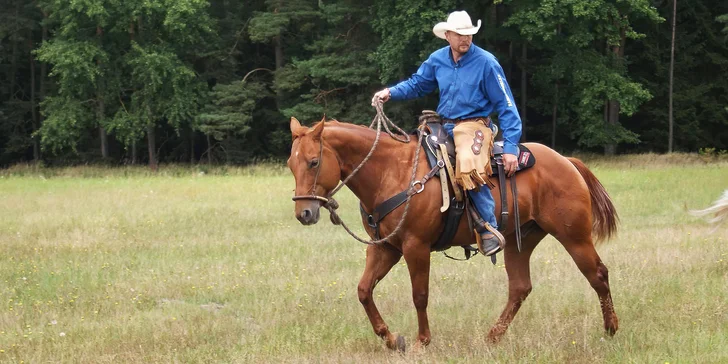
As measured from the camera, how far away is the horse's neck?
274 inches

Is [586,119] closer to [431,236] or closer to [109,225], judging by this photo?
[109,225]

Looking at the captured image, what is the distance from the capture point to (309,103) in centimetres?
3850

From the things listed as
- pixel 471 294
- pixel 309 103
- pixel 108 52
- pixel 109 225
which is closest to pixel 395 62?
→ pixel 309 103

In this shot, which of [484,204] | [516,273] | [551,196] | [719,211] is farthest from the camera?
[719,211]

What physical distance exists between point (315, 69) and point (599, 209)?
30.3 meters

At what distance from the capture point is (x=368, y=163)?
7.02 metres

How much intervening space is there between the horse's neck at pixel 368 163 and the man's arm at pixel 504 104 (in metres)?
0.91

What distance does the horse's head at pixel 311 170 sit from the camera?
21.4ft

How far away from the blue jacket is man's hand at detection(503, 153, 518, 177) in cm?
6

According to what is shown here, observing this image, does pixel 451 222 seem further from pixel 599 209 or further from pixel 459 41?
pixel 599 209

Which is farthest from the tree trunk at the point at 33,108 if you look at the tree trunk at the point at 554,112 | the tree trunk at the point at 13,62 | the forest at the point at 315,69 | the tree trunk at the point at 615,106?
the tree trunk at the point at 615,106

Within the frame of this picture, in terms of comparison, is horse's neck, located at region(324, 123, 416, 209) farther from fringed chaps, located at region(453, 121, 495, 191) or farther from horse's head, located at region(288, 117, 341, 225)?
fringed chaps, located at region(453, 121, 495, 191)

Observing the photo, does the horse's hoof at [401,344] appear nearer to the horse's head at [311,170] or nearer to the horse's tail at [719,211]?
the horse's head at [311,170]

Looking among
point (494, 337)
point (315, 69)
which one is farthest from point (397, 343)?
point (315, 69)
